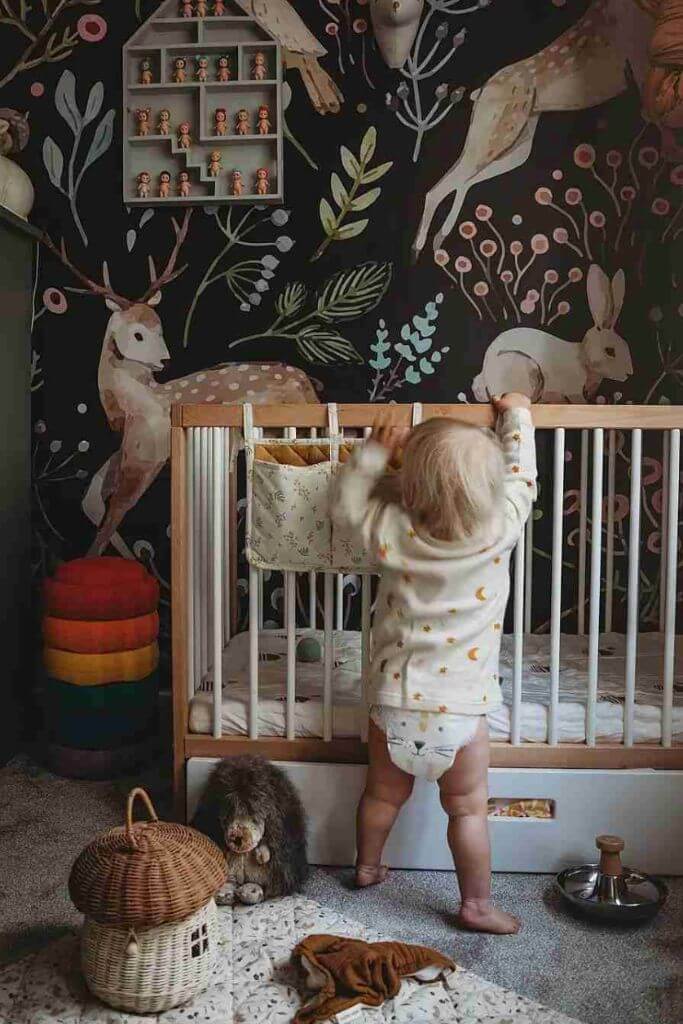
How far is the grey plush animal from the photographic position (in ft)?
5.87

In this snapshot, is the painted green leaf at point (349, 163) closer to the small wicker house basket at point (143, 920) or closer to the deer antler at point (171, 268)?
the deer antler at point (171, 268)

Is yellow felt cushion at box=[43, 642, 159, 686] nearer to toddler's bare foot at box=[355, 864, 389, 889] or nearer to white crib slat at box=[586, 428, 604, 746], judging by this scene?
toddler's bare foot at box=[355, 864, 389, 889]

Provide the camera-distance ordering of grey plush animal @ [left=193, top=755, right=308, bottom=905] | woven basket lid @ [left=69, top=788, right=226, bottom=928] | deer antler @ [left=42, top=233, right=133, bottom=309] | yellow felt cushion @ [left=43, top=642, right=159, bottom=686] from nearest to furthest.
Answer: woven basket lid @ [left=69, top=788, right=226, bottom=928]
grey plush animal @ [left=193, top=755, right=308, bottom=905]
yellow felt cushion @ [left=43, top=642, right=159, bottom=686]
deer antler @ [left=42, top=233, right=133, bottom=309]

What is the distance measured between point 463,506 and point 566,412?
35 centimetres

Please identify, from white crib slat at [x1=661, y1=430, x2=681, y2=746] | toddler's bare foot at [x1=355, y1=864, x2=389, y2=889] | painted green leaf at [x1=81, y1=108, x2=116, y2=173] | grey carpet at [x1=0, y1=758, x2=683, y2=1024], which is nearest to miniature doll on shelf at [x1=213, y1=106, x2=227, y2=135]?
painted green leaf at [x1=81, y1=108, x2=116, y2=173]

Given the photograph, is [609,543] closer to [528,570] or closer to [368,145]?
[528,570]

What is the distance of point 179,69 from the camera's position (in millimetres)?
2742

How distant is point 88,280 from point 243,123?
A: 63 centimetres

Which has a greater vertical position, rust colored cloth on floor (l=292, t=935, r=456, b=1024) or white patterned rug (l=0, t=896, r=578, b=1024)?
rust colored cloth on floor (l=292, t=935, r=456, b=1024)

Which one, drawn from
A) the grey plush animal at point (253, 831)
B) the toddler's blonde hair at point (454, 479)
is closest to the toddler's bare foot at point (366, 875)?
the grey plush animal at point (253, 831)

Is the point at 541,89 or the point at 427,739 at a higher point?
the point at 541,89

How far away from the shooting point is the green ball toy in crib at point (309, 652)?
2330 millimetres

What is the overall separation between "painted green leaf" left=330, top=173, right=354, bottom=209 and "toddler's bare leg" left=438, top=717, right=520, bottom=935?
5.25 feet

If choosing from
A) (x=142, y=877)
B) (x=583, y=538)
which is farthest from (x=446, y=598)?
(x=583, y=538)
